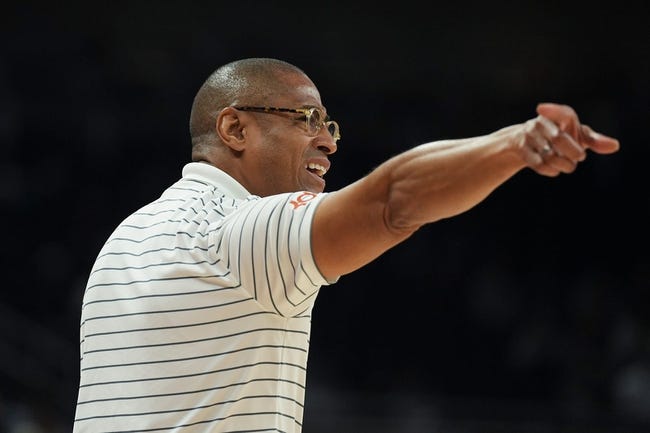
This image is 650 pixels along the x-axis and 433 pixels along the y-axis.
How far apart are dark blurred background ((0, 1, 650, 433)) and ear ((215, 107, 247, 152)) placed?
4.02 m

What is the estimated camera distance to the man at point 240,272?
1597 millimetres

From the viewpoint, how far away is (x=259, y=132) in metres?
2.40

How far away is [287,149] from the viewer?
7.93 ft

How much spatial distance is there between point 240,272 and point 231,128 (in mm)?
628

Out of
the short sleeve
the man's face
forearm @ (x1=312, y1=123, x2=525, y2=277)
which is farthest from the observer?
the man's face

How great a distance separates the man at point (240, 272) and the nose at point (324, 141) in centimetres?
28

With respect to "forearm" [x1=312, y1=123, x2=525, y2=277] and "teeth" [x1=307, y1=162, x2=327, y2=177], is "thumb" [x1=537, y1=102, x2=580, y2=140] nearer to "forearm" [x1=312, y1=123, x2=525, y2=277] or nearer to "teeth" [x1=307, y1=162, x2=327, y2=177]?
"forearm" [x1=312, y1=123, x2=525, y2=277]

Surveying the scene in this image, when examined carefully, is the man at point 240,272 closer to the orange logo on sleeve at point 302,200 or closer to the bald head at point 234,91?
the orange logo on sleeve at point 302,200

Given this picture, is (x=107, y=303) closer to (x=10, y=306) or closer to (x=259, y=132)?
(x=259, y=132)

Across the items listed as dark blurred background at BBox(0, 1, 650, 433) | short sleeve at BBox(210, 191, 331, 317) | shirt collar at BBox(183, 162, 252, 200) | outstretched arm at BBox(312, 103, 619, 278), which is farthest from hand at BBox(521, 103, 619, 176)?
dark blurred background at BBox(0, 1, 650, 433)

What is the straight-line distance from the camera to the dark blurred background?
6.90 metres

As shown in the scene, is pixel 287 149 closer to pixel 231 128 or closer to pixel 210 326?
pixel 231 128

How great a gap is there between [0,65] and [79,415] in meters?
5.94

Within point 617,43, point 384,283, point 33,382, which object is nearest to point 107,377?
point 33,382
